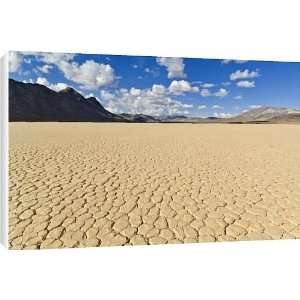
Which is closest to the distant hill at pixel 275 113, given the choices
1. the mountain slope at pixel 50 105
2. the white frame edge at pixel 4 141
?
the mountain slope at pixel 50 105

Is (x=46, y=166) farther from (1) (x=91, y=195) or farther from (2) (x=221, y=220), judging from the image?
(2) (x=221, y=220)

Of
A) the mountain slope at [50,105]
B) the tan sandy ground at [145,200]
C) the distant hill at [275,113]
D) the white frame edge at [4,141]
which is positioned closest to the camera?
the white frame edge at [4,141]

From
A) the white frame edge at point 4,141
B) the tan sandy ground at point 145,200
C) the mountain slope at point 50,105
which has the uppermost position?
the mountain slope at point 50,105

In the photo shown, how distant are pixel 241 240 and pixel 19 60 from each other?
2503mm

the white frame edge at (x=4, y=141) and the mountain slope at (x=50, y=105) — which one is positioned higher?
the mountain slope at (x=50, y=105)

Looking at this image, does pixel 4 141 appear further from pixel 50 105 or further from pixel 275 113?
pixel 50 105

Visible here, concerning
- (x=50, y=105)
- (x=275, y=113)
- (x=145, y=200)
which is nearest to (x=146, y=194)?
(x=145, y=200)

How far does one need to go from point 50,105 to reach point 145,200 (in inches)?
264

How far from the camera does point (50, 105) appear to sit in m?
9.10

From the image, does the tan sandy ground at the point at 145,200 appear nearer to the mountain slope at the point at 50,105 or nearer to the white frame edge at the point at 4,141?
the white frame edge at the point at 4,141

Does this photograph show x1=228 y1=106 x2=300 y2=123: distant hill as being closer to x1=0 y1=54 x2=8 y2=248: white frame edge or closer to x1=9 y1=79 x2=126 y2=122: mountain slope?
x1=9 y1=79 x2=126 y2=122: mountain slope

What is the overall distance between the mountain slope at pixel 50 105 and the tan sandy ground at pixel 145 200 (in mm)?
547

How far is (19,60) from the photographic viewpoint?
268cm

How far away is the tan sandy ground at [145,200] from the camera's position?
2658 millimetres
